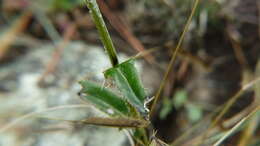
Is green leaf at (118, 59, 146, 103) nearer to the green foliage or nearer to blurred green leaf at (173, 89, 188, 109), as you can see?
blurred green leaf at (173, 89, 188, 109)

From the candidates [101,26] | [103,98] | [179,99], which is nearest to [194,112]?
[179,99]

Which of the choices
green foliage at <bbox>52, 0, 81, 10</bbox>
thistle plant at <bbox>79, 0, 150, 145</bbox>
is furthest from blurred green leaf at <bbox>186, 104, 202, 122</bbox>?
green foliage at <bbox>52, 0, 81, 10</bbox>

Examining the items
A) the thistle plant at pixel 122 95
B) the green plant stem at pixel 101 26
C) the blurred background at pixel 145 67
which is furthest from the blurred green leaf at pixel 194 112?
the green plant stem at pixel 101 26

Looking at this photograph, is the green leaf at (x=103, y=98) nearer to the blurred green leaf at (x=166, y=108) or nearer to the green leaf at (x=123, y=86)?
the green leaf at (x=123, y=86)

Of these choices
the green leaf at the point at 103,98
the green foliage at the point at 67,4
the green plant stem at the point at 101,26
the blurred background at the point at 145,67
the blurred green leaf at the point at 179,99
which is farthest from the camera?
the green foliage at the point at 67,4

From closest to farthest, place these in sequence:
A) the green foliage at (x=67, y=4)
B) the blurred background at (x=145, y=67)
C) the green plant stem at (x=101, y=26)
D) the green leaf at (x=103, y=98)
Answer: the green plant stem at (x=101, y=26) < the green leaf at (x=103, y=98) < the blurred background at (x=145, y=67) < the green foliage at (x=67, y=4)

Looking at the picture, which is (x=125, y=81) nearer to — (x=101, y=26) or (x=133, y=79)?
(x=133, y=79)
